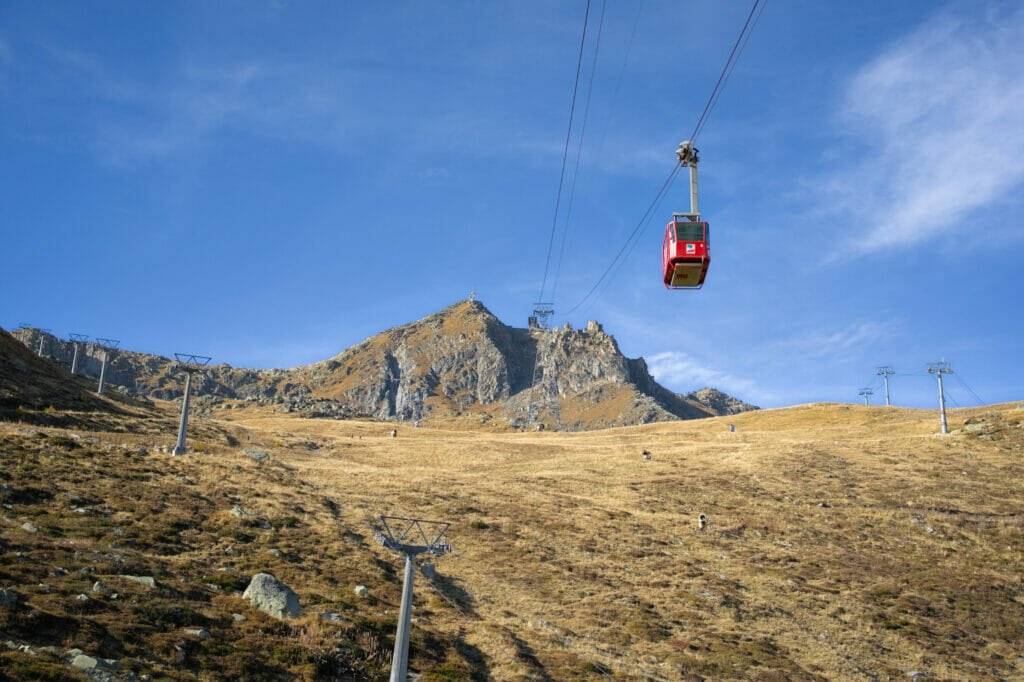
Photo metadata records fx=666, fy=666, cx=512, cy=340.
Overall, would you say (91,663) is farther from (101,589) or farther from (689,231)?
(689,231)

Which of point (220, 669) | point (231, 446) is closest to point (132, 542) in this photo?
point (220, 669)

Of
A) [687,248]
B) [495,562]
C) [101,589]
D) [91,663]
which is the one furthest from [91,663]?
[495,562]

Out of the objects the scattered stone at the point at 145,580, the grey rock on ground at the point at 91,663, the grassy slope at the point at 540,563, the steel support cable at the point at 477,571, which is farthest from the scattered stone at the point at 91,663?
the steel support cable at the point at 477,571

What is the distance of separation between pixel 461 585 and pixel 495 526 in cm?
1161

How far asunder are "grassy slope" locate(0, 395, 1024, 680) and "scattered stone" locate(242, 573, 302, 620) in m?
0.95

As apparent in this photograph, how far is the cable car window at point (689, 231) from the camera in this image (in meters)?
24.7

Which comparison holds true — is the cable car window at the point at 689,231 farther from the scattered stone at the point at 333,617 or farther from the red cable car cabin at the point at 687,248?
the scattered stone at the point at 333,617

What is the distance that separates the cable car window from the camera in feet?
81.0

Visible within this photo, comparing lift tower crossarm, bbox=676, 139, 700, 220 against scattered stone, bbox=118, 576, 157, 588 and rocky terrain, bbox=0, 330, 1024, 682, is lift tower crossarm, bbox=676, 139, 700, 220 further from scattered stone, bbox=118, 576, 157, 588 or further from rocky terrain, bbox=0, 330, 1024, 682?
scattered stone, bbox=118, 576, 157, 588

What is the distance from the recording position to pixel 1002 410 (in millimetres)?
92812

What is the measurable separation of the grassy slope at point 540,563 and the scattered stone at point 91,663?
3.24 feet

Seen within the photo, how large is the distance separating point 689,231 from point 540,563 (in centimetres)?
2451

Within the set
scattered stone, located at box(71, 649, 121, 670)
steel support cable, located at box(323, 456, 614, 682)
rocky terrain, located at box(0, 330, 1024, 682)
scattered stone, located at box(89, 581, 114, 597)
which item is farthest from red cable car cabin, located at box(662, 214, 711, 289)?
scattered stone, located at box(89, 581, 114, 597)

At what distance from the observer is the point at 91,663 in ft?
59.3
